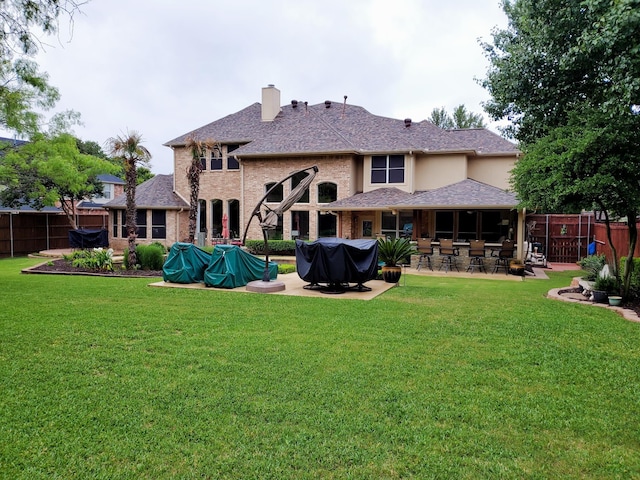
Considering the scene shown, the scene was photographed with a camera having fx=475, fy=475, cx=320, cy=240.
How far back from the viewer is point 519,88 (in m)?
11.1

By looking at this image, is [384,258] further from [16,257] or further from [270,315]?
[16,257]

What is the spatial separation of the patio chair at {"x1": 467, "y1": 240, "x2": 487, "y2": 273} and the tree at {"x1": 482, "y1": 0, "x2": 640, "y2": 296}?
5732mm

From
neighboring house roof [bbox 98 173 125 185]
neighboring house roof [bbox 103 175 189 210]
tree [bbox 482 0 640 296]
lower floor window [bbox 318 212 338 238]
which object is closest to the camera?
tree [bbox 482 0 640 296]

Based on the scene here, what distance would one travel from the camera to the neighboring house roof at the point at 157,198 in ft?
84.3

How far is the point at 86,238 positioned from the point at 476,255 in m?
19.2

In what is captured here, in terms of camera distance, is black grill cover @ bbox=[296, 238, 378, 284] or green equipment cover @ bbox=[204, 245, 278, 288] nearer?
black grill cover @ bbox=[296, 238, 378, 284]

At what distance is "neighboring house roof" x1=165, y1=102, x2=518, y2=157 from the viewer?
74.7ft

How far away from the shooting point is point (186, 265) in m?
13.0

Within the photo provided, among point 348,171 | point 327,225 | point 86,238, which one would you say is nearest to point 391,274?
point 348,171

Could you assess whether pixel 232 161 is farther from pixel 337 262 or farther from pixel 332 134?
pixel 337 262

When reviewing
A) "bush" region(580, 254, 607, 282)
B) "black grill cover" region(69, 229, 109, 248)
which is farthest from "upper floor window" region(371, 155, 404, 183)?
"black grill cover" region(69, 229, 109, 248)

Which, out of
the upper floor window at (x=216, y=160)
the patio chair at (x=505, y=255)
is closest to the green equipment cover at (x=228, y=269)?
the patio chair at (x=505, y=255)

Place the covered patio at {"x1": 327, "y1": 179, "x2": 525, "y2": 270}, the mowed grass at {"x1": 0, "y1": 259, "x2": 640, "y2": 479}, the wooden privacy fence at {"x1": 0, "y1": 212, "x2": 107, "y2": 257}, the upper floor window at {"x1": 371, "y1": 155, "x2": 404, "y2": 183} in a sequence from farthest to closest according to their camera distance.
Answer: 1. the wooden privacy fence at {"x1": 0, "y1": 212, "x2": 107, "y2": 257}
2. the upper floor window at {"x1": 371, "y1": 155, "x2": 404, "y2": 183}
3. the covered patio at {"x1": 327, "y1": 179, "x2": 525, "y2": 270}
4. the mowed grass at {"x1": 0, "y1": 259, "x2": 640, "y2": 479}

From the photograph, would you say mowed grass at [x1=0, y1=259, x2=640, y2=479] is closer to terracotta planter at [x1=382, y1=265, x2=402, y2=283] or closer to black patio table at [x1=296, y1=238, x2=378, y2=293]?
black patio table at [x1=296, y1=238, x2=378, y2=293]
